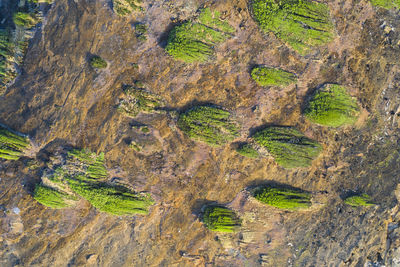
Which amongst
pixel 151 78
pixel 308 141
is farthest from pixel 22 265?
pixel 308 141

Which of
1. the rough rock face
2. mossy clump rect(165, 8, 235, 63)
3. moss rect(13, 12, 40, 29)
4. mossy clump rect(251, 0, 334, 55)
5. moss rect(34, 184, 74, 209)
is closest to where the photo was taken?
mossy clump rect(251, 0, 334, 55)

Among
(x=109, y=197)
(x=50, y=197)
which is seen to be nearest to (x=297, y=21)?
(x=109, y=197)

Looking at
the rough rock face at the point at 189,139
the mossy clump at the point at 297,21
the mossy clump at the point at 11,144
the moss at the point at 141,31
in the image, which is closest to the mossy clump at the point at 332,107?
the rough rock face at the point at 189,139

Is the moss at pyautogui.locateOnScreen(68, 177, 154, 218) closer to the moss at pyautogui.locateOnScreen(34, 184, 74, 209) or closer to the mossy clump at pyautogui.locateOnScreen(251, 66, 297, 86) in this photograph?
the moss at pyautogui.locateOnScreen(34, 184, 74, 209)

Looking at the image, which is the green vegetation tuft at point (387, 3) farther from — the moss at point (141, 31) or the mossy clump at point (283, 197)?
the moss at point (141, 31)

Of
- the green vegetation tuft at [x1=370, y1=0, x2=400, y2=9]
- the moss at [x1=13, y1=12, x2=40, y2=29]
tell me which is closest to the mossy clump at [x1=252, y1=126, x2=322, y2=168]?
the green vegetation tuft at [x1=370, y1=0, x2=400, y2=9]

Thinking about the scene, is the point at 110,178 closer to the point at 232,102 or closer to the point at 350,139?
the point at 232,102
